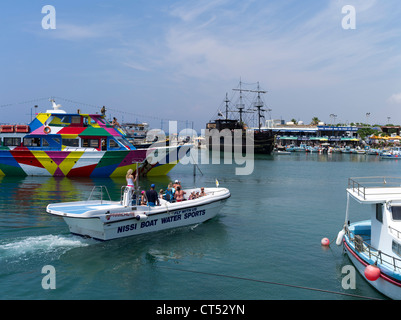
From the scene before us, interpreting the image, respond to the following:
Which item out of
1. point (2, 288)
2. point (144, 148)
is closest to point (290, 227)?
point (2, 288)

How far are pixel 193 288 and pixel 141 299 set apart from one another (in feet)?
5.10

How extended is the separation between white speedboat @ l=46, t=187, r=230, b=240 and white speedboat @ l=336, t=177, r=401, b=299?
266 inches

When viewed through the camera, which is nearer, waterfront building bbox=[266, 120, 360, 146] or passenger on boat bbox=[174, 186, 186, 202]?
passenger on boat bbox=[174, 186, 186, 202]

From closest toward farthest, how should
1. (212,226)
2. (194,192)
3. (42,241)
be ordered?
(42,241), (212,226), (194,192)

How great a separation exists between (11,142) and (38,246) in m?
23.7

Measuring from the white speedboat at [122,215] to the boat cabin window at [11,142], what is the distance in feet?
73.4

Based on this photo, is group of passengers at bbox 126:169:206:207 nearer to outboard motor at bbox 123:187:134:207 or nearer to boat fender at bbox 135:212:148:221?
outboard motor at bbox 123:187:134:207

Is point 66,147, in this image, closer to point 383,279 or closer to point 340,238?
point 340,238

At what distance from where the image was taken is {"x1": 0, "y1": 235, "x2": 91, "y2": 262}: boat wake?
12031 mm

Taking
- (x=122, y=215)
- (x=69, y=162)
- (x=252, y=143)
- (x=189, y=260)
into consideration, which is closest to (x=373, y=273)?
(x=189, y=260)

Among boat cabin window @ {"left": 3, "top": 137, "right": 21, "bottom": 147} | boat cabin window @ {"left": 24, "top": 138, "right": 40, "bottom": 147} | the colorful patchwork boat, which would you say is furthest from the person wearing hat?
boat cabin window @ {"left": 3, "top": 137, "right": 21, "bottom": 147}

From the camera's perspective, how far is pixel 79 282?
33.8ft
